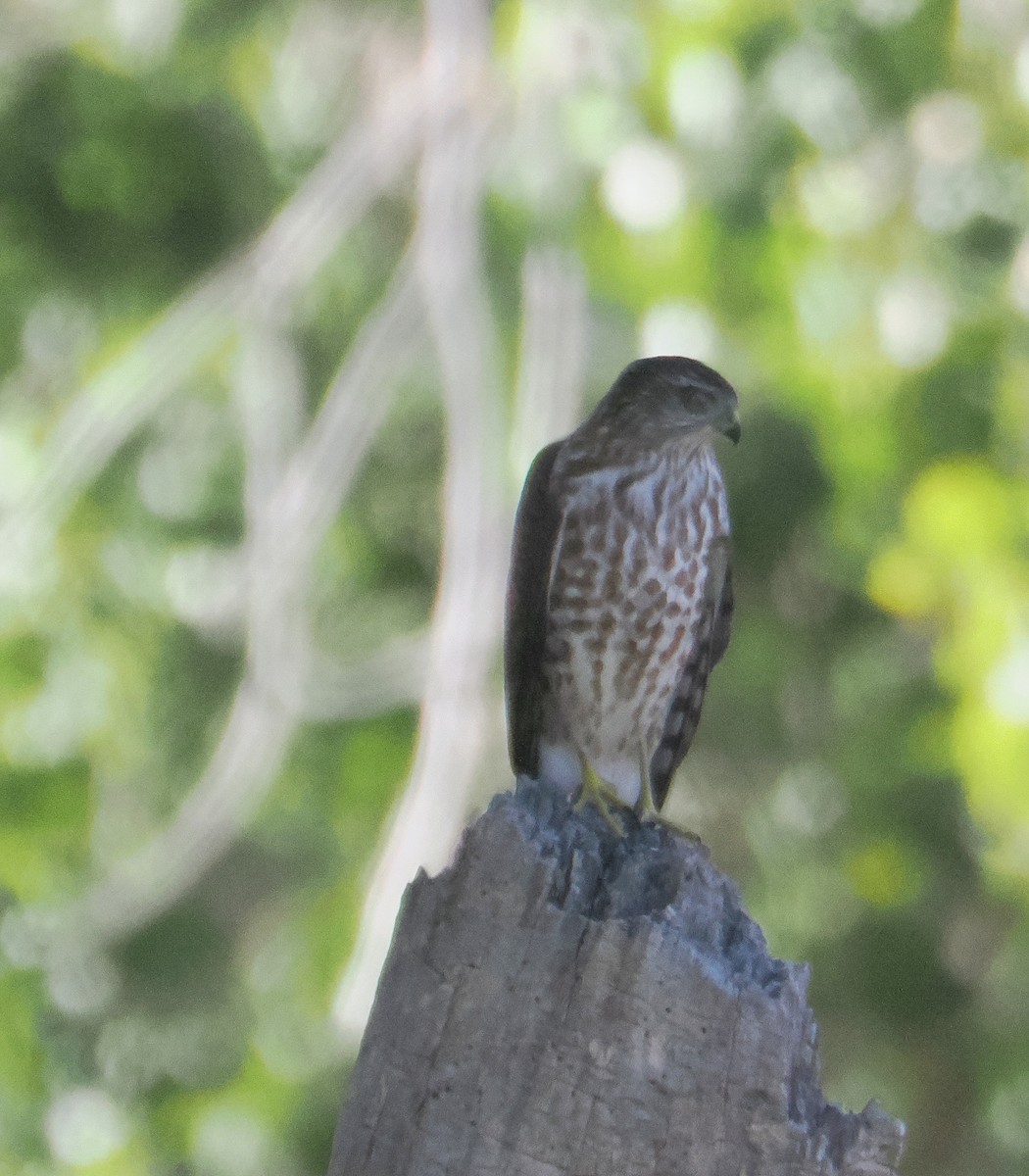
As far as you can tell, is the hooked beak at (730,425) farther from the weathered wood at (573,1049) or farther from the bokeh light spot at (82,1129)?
the bokeh light spot at (82,1129)

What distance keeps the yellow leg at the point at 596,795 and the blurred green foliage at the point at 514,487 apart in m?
1.16

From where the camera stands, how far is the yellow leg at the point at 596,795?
134 inches

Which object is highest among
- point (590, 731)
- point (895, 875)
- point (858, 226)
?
point (858, 226)

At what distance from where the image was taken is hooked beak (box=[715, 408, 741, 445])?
3.36 metres

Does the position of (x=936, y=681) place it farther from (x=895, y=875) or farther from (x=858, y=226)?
(x=858, y=226)

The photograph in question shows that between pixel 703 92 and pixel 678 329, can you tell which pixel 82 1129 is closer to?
pixel 678 329

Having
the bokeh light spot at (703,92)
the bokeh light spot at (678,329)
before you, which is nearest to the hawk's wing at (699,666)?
the bokeh light spot at (678,329)

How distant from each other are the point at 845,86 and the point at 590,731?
195 centimetres

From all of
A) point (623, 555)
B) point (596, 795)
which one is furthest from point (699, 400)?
point (596, 795)

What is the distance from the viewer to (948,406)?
4.69m

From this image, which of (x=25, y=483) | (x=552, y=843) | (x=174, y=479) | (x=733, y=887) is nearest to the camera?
(x=552, y=843)

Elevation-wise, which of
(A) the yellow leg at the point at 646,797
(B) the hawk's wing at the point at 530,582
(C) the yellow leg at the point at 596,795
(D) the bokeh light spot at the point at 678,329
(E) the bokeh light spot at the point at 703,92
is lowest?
(C) the yellow leg at the point at 596,795

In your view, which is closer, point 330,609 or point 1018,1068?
point 1018,1068

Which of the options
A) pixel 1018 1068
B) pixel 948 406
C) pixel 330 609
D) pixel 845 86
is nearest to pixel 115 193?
pixel 330 609
